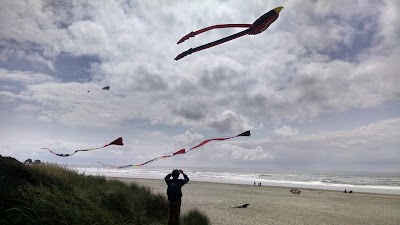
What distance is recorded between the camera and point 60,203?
21.9 feet

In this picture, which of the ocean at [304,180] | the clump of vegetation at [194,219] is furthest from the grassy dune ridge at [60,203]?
the ocean at [304,180]

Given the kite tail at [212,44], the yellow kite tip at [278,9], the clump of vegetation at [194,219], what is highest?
the yellow kite tip at [278,9]

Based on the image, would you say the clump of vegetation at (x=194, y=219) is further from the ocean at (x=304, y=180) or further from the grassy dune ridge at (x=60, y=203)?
the ocean at (x=304, y=180)

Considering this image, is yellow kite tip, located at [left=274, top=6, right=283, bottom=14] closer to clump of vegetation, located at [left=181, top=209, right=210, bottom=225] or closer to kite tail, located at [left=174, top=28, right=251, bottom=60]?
kite tail, located at [left=174, top=28, right=251, bottom=60]

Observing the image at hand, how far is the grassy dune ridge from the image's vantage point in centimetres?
615

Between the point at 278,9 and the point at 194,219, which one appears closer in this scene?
the point at 278,9

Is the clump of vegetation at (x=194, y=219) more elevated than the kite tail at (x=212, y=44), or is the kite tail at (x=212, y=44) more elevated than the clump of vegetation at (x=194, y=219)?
the kite tail at (x=212, y=44)

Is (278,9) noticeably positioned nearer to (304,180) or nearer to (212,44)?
(212,44)

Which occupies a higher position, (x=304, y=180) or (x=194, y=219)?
(x=304, y=180)

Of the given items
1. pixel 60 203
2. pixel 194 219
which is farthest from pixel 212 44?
pixel 194 219

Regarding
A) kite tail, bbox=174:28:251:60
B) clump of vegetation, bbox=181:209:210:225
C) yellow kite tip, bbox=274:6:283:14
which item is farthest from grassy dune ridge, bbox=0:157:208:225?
yellow kite tip, bbox=274:6:283:14

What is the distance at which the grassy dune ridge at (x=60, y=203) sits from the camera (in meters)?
6.15

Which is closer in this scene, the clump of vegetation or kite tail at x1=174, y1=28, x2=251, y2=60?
kite tail at x1=174, y1=28, x2=251, y2=60

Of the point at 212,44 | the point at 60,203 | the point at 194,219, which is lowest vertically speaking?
the point at 194,219
